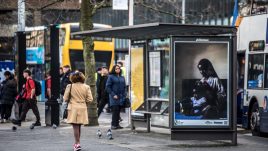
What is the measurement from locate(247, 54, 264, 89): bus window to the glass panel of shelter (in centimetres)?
264

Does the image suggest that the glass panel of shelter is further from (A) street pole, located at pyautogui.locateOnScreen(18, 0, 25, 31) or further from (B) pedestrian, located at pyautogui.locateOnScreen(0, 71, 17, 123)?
(A) street pole, located at pyautogui.locateOnScreen(18, 0, 25, 31)

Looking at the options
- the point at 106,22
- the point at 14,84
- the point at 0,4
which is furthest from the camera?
the point at 106,22

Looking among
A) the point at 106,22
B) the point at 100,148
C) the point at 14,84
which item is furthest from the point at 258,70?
the point at 106,22

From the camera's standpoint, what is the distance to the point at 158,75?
17953 millimetres

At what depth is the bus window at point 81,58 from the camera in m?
35.4

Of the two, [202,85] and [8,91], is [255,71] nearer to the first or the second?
[202,85]

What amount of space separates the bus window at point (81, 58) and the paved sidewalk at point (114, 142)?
14843 millimetres

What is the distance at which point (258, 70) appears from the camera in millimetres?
19031

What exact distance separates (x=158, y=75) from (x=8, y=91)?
7290 millimetres

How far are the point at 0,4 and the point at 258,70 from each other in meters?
16.4

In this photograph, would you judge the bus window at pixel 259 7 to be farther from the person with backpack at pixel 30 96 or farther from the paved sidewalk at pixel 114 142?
the person with backpack at pixel 30 96

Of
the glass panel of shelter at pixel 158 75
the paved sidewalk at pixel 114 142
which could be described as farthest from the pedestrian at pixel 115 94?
the glass panel of shelter at pixel 158 75

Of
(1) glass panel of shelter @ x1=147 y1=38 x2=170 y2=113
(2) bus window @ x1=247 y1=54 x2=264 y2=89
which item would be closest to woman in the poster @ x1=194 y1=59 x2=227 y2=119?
(1) glass panel of shelter @ x1=147 y1=38 x2=170 y2=113

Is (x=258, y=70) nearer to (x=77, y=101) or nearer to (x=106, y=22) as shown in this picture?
(x=77, y=101)
